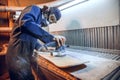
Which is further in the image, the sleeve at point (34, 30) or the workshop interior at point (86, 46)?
the sleeve at point (34, 30)

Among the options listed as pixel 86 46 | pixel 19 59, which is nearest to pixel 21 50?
pixel 19 59

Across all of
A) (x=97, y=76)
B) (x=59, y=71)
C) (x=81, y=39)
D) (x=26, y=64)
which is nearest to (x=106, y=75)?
(x=97, y=76)

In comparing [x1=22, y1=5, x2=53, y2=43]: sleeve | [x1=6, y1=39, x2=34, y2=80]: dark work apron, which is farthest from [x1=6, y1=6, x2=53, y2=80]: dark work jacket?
[x1=22, y1=5, x2=53, y2=43]: sleeve

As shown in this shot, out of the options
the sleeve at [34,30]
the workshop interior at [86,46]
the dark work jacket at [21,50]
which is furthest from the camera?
the dark work jacket at [21,50]

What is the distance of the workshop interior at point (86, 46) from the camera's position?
43.5 inches

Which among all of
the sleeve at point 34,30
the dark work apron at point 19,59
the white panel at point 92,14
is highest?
the white panel at point 92,14

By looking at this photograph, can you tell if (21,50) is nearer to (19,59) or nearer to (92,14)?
(19,59)

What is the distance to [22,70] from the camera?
5.29 feet

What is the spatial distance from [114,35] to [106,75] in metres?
0.67

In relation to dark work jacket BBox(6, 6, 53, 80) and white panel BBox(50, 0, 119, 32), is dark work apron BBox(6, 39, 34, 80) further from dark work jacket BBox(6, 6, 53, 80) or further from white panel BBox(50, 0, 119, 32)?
white panel BBox(50, 0, 119, 32)

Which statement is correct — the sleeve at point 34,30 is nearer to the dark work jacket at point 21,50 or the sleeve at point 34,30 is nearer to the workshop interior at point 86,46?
the dark work jacket at point 21,50

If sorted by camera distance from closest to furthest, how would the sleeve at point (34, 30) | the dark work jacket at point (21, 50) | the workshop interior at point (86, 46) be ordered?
1. the workshop interior at point (86, 46)
2. the sleeve at point (34, 30)
3. the dark work jacket at point (21, 50)

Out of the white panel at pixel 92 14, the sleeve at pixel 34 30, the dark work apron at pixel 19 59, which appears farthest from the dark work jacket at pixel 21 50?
the white panel at pixel 92 14

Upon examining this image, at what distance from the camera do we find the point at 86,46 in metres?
2.00
